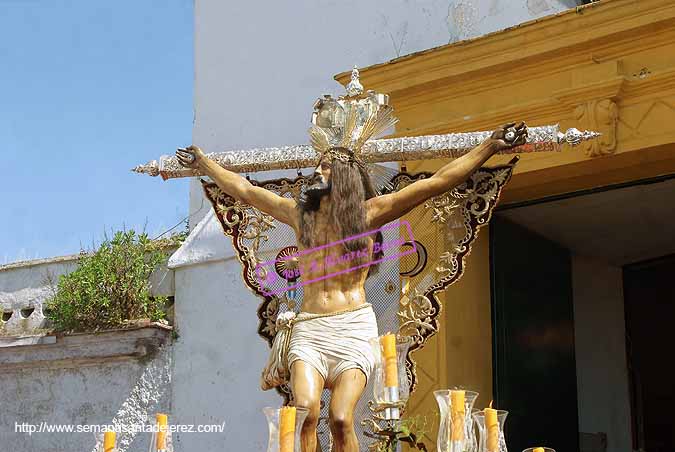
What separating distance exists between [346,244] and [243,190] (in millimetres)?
609

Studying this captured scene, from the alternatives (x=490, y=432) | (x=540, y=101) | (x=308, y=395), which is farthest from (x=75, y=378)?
(x=490, y=432)

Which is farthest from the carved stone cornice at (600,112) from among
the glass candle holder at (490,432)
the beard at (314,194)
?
the glass candle holder at (490,432)

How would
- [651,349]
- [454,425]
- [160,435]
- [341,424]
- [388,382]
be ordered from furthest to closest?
1. [651,349]
2. [341,424]
3. [160,435]
4. [388,382]
5. [454,425]

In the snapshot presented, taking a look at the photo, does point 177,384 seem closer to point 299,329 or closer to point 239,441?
point 239,441

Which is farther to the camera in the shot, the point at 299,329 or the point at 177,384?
the point at 177,384

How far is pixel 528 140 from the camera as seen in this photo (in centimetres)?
453

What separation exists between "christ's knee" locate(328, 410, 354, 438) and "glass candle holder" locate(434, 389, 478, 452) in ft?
2.11

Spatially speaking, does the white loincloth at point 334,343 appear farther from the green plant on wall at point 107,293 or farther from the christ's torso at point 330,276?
the green plant on wall at point 107,293

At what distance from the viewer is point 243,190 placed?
4602 mm

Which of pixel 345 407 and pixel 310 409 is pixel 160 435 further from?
pixel 345 407

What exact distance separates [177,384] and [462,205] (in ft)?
10.6

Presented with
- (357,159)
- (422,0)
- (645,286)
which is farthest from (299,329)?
(645,286)

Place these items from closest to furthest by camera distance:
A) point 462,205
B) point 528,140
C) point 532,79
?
point 528,140 < point 462,205 < point 532,79

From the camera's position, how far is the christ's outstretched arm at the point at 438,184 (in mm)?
4320
